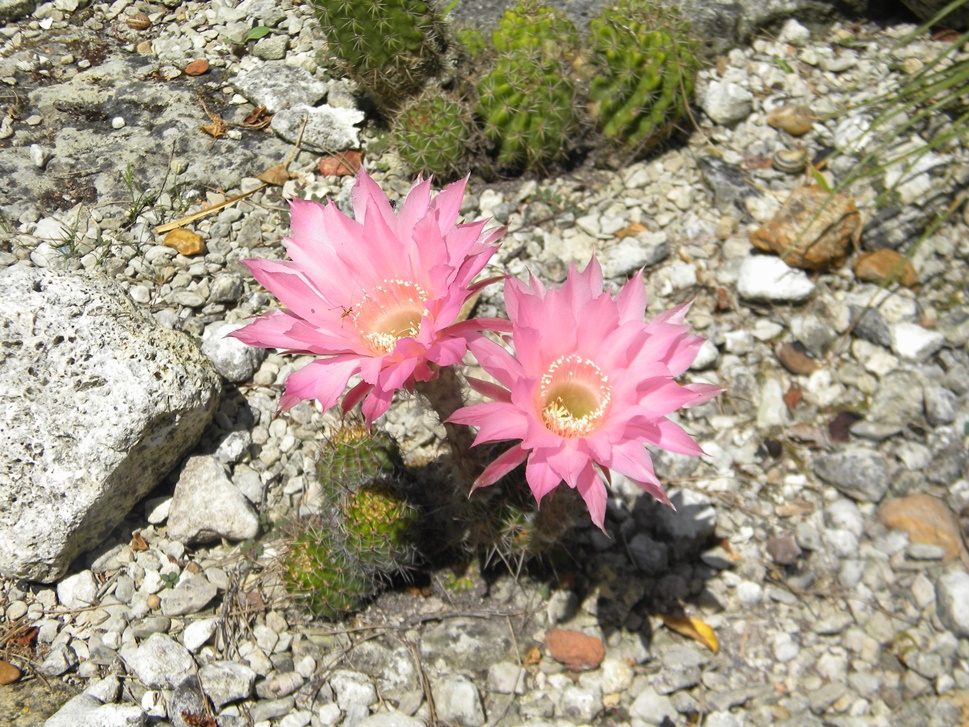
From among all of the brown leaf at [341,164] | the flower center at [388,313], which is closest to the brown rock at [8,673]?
the flower center at [388,313]

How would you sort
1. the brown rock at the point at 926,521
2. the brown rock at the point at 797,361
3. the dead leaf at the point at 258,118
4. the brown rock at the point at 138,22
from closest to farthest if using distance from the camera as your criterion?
the brown rock at the point at 926,521 < the brown rock at the point at 797,361 < the dead leaf at the point at 258,118 < the brown rock at the point at 138,22

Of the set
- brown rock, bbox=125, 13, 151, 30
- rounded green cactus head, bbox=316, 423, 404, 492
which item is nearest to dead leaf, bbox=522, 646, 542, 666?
rounded green cactus head, bbox=316, 423, 404, 492

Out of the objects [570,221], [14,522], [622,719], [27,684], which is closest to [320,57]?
[570,221]

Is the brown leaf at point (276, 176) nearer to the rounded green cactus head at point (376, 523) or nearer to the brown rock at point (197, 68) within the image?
the brown rock at point (197, 68)

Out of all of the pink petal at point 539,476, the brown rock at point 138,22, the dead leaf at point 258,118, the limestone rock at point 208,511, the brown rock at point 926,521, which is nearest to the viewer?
the pink petal at point 539,476

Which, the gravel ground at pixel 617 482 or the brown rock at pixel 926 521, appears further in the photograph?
the brown rock at pixel 926 521

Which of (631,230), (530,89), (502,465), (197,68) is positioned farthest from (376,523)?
(197,68)
